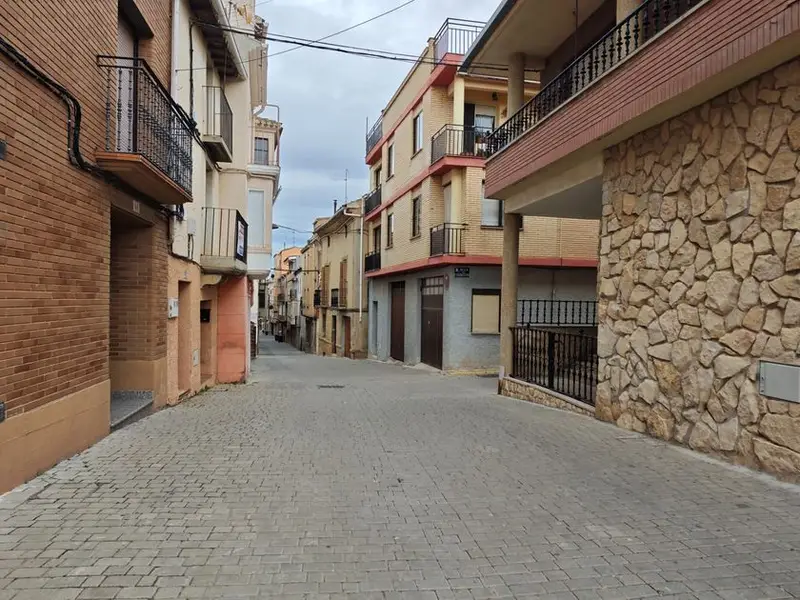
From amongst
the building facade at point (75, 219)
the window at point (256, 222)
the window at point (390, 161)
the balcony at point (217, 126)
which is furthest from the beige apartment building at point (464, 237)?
the building facade at point (75, 219)

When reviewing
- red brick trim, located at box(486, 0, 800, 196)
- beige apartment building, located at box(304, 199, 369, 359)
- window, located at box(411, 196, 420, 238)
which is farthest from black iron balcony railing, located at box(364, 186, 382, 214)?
red brick trim, located at box(486, 0, 800, 196)

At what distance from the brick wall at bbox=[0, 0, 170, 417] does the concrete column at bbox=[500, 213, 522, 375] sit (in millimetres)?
6954

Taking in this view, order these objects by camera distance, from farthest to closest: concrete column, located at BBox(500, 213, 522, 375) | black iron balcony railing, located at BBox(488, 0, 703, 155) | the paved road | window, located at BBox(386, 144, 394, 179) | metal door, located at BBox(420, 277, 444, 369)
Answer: window, located at BBox(386, 144, 394, 179) < metal door, located at BBox(420, 277, 444, 369) < concrete column, located at BBox(500, 213, 522, 375) < black iron balcony railing, located at BBox(488, 0, 703, 155) < the paved road

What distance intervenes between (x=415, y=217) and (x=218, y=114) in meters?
9.06

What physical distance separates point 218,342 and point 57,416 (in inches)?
343

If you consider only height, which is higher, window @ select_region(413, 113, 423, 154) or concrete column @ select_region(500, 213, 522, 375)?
window @ select_region(413, 113, 423, 154)

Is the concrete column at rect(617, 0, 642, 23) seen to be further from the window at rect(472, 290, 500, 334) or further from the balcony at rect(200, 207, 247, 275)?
the window at rect(472, 290, 500, 334)

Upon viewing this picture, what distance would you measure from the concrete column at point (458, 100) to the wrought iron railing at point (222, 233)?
8.30 m

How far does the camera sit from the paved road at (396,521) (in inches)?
116

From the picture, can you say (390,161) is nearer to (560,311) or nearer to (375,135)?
(375,135)

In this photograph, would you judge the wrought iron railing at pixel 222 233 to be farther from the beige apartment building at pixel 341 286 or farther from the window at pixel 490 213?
the beige apartment building at pixel 341 286

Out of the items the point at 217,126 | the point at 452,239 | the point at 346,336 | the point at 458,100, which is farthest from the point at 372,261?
the point at 217,126

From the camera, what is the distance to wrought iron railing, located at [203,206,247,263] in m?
11.3

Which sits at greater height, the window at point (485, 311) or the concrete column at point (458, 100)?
the concrete column at point (458, 100)
